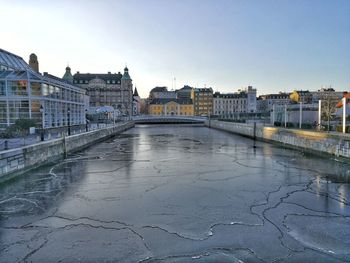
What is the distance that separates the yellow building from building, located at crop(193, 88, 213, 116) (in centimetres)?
299

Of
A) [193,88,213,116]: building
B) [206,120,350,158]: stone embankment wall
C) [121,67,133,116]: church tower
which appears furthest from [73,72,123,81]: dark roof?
[206,120,350,158]: stone embankment wall

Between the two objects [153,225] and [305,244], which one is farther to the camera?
[153,225]

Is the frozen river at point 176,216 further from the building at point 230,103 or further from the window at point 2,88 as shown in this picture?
A: the building at point 230,103

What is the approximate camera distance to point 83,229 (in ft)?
26.6

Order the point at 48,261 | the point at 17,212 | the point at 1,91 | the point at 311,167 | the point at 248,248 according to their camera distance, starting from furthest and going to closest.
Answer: the point at 1,91
the point at 311,167
the point at 17,212
the point at 248,248
the point at 48,261

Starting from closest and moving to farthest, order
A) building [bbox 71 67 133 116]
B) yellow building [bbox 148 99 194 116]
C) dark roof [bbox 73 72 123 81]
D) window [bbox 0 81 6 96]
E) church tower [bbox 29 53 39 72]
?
window [bbox 0 81 6 96]
church tower [bbox 29 53 39 72]
building [bbox 71 67 133 116]
dark roof [bbox 73 72 123 81]
yellow building [bbox 148 99 194 116]

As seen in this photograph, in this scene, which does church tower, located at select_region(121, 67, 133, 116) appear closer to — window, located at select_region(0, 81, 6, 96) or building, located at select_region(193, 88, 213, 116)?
building, located at select_region(193, 88, 213, 116)

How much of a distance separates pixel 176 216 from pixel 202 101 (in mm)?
146886

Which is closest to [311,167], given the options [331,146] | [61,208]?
[331,146]

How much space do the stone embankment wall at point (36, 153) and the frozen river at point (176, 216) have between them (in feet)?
2.14

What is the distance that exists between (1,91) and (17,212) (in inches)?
1191

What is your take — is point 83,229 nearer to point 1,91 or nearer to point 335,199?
point 335,199

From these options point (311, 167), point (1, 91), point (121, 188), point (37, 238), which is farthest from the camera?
point (1, 91)

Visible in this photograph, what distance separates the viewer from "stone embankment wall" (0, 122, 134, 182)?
1377 centimetres
